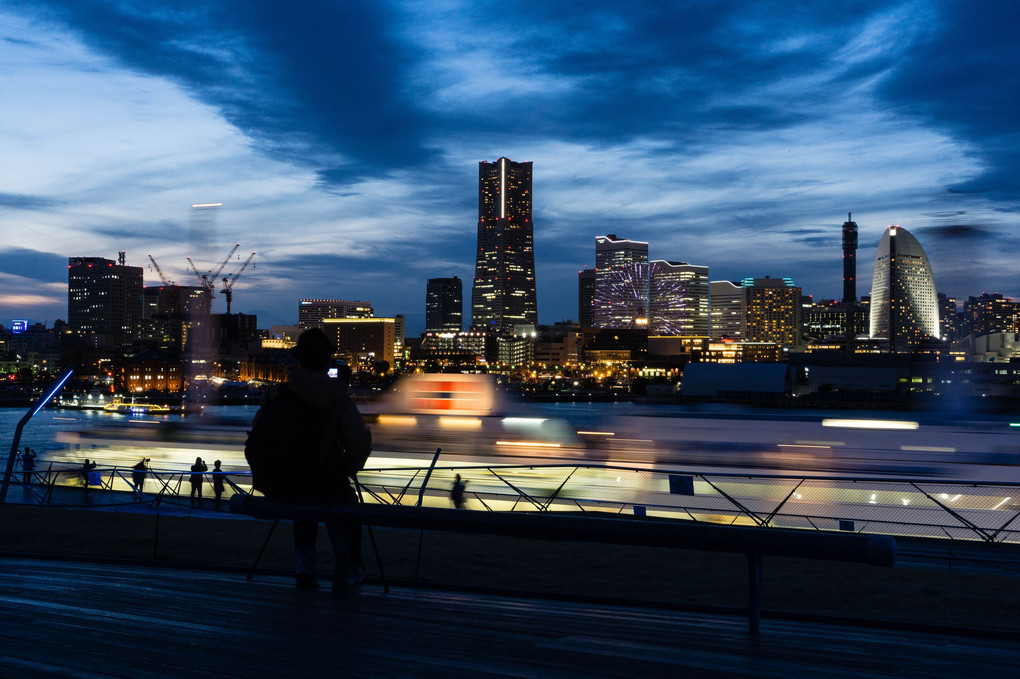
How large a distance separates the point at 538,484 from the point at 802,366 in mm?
76636

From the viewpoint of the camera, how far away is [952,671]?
3.72 m

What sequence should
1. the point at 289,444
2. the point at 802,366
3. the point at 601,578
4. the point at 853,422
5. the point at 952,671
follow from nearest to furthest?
the point at 952,671, the point at 289,444, the point at 601,578, the point at 853,422, the point at 802,366

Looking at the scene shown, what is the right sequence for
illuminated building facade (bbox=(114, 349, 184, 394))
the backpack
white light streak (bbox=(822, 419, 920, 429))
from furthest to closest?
illuminated building facade (bbox=(114, 349, 184, 394)) < white light streak (bbox=(822, 419, 920, 429)) < the backpack

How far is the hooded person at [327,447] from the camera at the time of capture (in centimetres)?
536

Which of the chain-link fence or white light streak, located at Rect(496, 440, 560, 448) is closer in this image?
the chain-link fence

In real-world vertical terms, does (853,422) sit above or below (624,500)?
above

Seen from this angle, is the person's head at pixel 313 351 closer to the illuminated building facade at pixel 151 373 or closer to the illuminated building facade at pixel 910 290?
the illuminated building facade at pixel 910 290

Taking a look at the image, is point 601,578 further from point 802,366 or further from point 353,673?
point 802,366

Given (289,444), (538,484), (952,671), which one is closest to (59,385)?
(538,484)

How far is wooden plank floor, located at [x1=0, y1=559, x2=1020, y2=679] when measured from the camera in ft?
11.6

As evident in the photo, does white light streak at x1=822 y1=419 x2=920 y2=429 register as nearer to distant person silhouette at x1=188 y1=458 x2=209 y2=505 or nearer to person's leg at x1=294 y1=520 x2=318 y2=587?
distant person silhouette at x1=188 y1=458 x2=209 y2=505

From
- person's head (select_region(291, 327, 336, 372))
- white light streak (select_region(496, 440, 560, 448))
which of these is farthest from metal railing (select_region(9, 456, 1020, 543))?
person's head (select_region(291, 327, 336, 372))

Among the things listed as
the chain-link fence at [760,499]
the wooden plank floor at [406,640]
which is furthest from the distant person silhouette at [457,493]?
the wooden plank floor at [406,640]

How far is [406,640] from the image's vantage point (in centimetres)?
408
